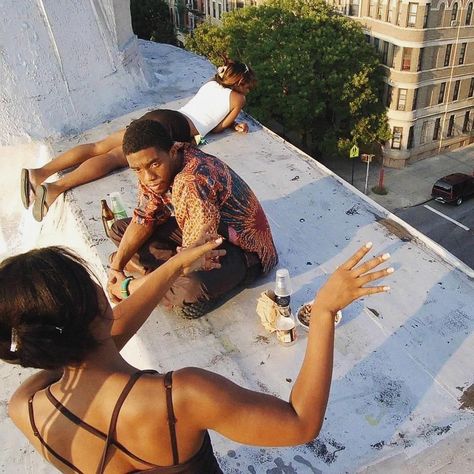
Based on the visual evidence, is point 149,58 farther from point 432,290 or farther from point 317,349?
point 317,349

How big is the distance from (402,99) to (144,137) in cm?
1706

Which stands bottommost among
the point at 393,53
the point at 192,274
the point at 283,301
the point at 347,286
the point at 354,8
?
the point at 393,53

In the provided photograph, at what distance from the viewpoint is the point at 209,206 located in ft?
10.7

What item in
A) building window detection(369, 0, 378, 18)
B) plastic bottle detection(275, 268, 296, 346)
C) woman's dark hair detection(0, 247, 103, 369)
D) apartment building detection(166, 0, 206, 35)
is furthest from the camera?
apartment building detection(166, 0, 206, 35)

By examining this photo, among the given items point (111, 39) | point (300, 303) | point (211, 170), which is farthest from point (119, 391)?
point (111, 39)

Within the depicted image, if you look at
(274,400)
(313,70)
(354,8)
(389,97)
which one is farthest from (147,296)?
(354,8)

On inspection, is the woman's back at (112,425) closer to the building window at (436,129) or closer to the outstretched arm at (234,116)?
the outstretched arm at (234,116)

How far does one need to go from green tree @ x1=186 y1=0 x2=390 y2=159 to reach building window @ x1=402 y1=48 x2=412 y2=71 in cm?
83

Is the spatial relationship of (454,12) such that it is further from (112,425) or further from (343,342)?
(112,425)

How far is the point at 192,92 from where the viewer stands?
25.3 feet

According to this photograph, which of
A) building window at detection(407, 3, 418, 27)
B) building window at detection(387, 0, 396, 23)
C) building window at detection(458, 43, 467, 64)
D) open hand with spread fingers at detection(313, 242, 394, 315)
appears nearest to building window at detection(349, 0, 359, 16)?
building window at detection(387, 0, 396, 23)

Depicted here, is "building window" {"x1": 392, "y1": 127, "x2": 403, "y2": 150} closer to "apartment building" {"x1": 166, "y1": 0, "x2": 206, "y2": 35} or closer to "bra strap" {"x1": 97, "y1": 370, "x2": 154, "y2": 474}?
"apartment building" {"x1": 166, "y1": 0, "x2": 206, "y2": 35}

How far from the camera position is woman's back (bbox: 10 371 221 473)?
1613 millimetres

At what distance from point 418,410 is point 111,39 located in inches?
229
